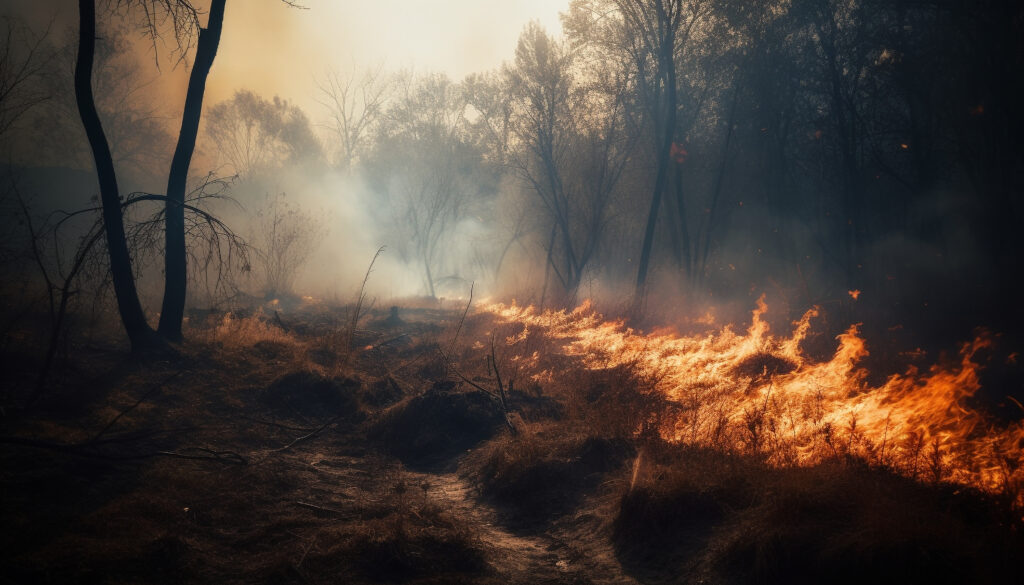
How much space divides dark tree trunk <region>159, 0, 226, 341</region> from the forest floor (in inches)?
43.6

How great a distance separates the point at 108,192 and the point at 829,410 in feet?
34.9

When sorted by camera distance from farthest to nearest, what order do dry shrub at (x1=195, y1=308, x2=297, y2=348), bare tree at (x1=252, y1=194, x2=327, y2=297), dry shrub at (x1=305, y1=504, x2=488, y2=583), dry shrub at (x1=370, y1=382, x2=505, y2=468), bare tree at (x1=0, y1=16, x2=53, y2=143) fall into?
bare tree at (x1=252, y1=194, x2=327, y2=297) < dry shrub at (x1=195, y1=308, x2=297, y2=348) < bare tree at (x1=0, y1=16, x2=53, y2=143) < dry shrub at (x1=370, y1=382, x2=505, y2=468) < dry shrub at (x1=305, y1=504, x2=488, y2=583)

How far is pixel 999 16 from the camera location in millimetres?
11273

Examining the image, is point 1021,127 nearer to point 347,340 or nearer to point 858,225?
point 858,225

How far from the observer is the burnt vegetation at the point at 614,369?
14.5 feet

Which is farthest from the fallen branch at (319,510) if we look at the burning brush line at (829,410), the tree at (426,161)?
the tree at (426,161)

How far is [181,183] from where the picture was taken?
405 inches

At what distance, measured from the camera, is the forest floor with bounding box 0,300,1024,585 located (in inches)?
155

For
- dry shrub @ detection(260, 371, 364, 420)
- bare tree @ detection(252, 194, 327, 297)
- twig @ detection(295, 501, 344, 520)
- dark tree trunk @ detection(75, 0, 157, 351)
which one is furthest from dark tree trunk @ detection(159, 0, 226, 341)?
bare tree @ detection(252, 194, 327, 297)

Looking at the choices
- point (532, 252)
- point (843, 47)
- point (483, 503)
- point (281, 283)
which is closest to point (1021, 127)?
point (843, 47)

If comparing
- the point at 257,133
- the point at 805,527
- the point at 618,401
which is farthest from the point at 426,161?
the point at 805,527

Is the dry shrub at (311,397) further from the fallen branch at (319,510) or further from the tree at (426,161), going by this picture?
the tree at (426,161)

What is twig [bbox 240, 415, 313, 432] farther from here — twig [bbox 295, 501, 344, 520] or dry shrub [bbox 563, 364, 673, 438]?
dry shrub [bbox 563, 364, 673, 438]

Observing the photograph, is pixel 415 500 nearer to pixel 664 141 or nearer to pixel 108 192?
pixel 108 192
